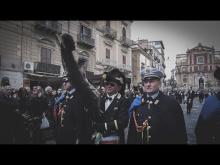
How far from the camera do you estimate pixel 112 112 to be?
8.20 feet

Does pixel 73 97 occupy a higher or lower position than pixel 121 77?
lower

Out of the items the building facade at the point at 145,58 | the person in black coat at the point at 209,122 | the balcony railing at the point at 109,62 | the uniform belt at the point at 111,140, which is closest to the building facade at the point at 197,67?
the building facade at the point at 145,58

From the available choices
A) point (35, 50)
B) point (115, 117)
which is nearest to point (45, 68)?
point (35, 50)

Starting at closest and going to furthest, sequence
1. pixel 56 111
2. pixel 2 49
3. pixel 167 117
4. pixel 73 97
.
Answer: pixel 167 117, pixel 73 97, pixel 56 111, pixel 2 49

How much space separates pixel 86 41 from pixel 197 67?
2.02 meters

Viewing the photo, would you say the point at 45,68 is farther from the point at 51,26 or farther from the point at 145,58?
the point at 145,58

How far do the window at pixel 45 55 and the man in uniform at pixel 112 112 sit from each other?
154 centimetres

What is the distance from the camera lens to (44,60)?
13.8 feet

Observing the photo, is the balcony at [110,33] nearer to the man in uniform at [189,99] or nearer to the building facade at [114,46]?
the building facade at [114,46]

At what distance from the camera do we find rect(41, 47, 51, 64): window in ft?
12.9

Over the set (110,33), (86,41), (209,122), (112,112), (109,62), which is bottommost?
(209,122)
